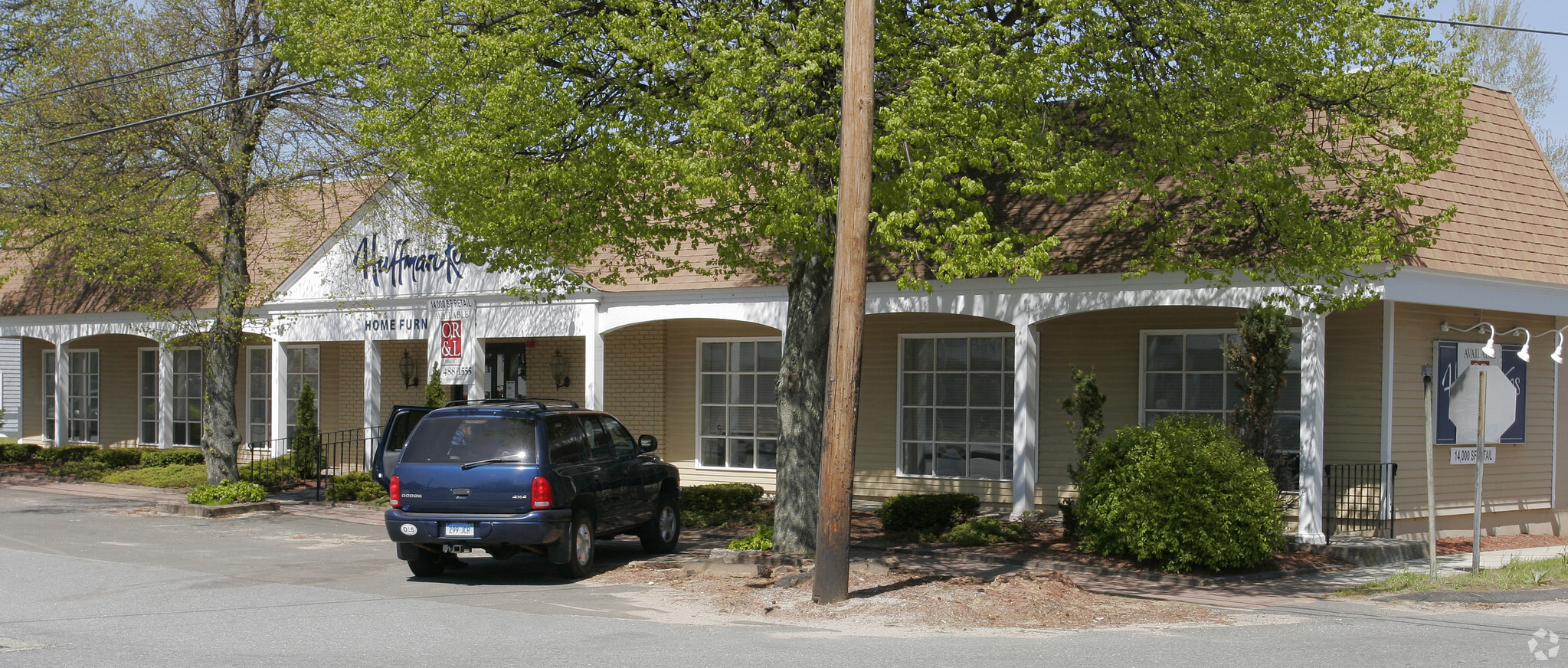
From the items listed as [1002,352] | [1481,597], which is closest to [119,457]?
[1002,352]

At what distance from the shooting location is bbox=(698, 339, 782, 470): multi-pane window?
20.2 meters

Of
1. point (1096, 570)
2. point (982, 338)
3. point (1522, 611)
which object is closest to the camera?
point (1522, 611)

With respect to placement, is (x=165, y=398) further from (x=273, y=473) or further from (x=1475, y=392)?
(x=1475, y=392)

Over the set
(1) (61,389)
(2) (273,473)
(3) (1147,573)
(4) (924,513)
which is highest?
(1) (61,389)

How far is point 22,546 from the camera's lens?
1466 cm

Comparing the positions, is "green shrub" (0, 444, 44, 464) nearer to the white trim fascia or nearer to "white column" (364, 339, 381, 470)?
"white column" (364, 339, 381, 470)

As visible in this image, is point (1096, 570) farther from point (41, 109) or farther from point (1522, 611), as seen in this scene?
point (41, 109)

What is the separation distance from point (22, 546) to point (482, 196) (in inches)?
285

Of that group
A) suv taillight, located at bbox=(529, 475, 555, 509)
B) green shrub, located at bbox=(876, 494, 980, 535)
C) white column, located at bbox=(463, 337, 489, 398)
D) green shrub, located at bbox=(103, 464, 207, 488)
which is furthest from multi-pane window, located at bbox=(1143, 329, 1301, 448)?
green shrub, located at bbox=(103, 464, 207, 488)

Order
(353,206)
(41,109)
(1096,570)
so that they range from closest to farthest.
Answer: (1096,570) < (41,109) < (353,206)

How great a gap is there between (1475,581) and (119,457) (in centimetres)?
2422

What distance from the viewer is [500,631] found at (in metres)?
9.27

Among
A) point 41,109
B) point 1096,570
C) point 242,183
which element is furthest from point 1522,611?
point 41,109

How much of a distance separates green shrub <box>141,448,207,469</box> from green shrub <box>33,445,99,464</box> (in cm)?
156
